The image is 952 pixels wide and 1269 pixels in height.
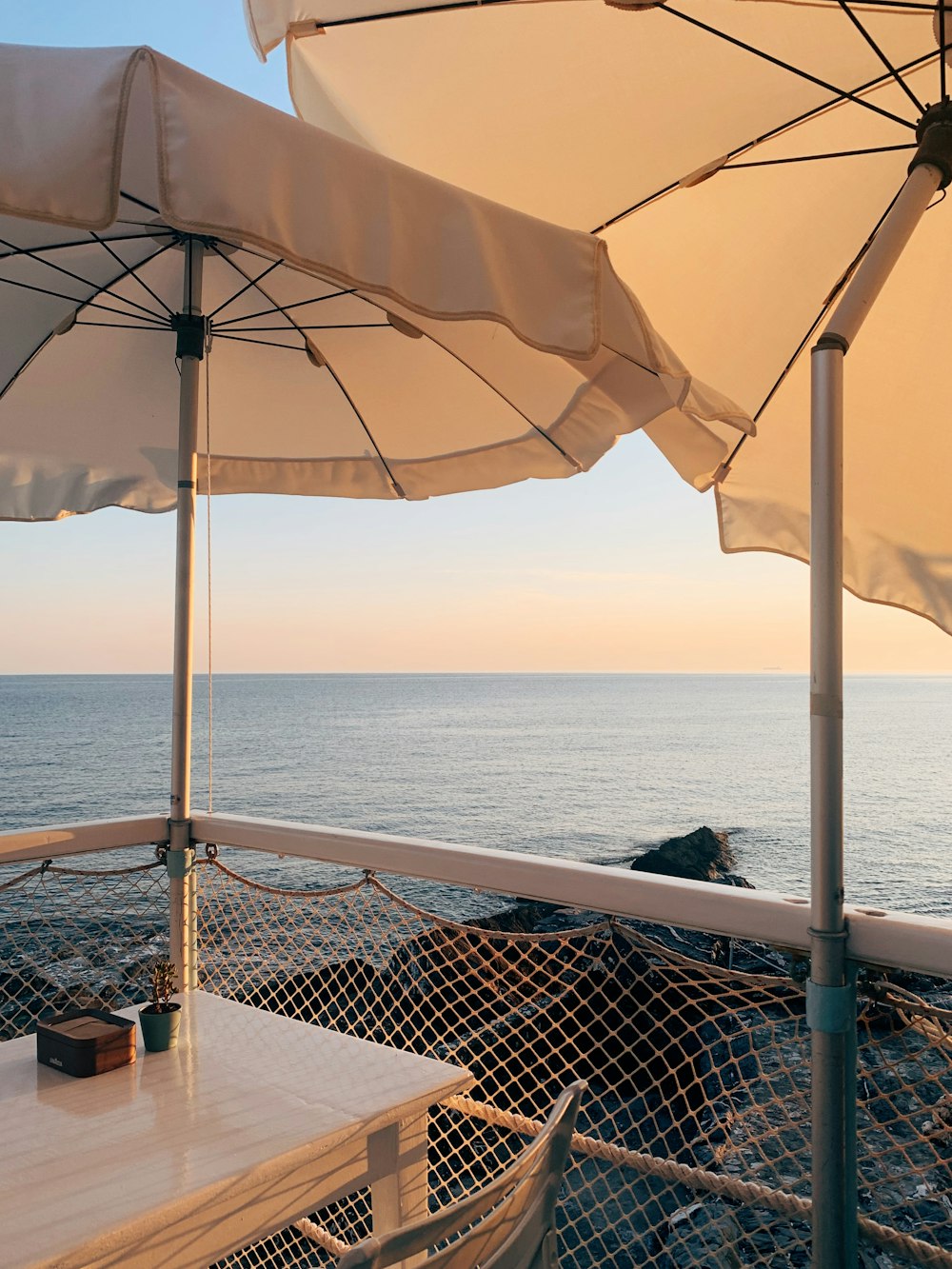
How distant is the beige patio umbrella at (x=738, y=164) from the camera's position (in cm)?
214

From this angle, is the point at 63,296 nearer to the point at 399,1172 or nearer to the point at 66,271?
the point at 66,271

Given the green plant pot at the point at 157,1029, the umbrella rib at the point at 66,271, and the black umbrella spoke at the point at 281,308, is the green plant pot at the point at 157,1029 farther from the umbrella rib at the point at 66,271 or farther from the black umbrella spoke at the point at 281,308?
the black umbrella spoke at the point at 281,308

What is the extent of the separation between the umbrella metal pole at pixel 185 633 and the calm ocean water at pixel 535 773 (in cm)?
2677

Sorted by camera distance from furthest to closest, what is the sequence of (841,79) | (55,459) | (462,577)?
1. (462,577)
2. (55,459)
3. (841,79)

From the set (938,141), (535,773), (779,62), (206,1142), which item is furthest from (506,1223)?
(535,773)

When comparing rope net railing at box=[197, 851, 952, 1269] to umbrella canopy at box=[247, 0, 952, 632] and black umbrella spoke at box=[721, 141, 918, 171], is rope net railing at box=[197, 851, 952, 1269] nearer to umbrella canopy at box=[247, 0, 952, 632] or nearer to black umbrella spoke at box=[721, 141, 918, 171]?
umbrella canopy at box=[247, 0, 952, 632]

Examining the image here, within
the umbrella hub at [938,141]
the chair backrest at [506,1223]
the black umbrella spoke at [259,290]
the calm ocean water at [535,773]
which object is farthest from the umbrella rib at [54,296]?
the calm ocean water at [535,773]

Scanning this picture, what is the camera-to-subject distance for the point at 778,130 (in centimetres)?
225

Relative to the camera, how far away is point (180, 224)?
1290 millimetres

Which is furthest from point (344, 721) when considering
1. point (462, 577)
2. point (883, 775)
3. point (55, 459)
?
point (55, 459)

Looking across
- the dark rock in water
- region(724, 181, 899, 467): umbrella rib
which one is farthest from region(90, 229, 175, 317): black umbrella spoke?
the dark rock in water

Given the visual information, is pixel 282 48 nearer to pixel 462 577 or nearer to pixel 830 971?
pixel 830 971

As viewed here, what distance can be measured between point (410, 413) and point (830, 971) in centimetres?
215

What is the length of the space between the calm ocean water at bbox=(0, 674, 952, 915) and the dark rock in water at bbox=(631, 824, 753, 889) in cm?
394
